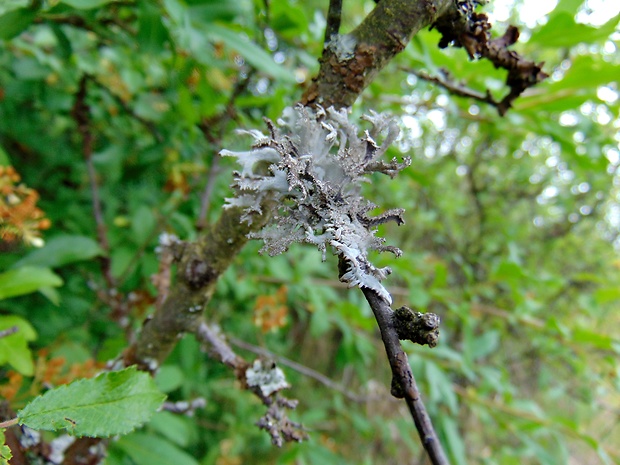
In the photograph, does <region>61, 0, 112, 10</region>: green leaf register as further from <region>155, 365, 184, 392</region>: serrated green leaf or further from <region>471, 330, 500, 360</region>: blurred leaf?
<region>471, 330, 500, 360</region>: blurred leaf

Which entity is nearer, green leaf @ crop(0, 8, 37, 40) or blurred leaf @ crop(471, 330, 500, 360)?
green leaf @ crop(0, 8, 37, 40)

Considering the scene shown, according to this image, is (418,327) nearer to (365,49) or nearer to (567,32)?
(365,49)

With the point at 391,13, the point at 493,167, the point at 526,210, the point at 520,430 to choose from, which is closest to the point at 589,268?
the point at 526,210

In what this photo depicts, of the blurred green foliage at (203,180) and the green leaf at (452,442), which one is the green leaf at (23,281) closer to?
the blurred green foliage at (203,180)

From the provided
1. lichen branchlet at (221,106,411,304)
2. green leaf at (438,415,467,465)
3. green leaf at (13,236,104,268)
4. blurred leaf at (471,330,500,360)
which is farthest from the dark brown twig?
green leaf at (438,415,467,465)

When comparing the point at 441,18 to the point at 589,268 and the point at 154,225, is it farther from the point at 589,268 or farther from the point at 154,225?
the point at 589,268

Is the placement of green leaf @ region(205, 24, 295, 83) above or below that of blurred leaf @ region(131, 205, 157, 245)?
above

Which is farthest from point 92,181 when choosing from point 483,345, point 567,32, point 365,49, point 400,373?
point 483,345
